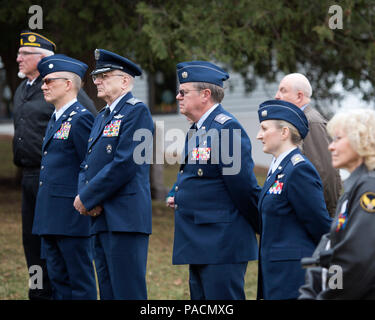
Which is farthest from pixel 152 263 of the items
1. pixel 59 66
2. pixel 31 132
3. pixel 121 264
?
pixel 121 264

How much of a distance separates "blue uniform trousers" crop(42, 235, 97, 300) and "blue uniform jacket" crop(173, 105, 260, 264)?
108cm

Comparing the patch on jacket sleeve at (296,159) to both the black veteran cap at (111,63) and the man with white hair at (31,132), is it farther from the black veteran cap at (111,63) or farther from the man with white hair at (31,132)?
the man with white hair at (31,132)

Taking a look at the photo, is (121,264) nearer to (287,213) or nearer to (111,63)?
(287,213)

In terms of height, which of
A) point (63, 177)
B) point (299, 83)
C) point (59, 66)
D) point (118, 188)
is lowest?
point (118, 188)

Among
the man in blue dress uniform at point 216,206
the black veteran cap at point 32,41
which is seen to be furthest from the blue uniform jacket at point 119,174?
the black veteran cap at point 32,41

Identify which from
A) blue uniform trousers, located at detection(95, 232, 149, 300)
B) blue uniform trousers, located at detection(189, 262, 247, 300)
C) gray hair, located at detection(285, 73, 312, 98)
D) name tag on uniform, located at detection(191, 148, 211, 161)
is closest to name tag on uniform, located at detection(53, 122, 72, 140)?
blue uniform trousers, located at detection(95, 232, 149, 300)

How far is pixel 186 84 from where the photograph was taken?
4.60 metres

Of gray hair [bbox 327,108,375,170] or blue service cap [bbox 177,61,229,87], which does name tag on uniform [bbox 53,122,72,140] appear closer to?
blue service cap [bbox 177,61,229,87]

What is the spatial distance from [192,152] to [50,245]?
1548 mm

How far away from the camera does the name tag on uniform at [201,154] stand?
14.6ft

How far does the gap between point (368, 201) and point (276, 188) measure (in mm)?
1062

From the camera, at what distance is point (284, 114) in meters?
4.11

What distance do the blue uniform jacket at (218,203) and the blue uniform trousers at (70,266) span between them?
108 cm
